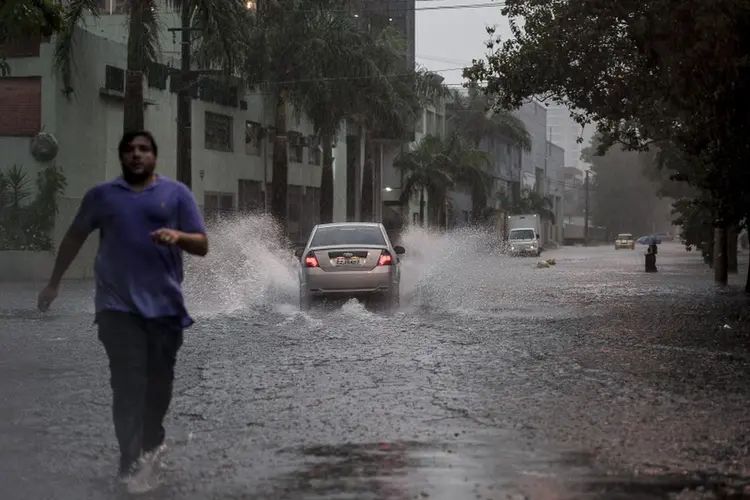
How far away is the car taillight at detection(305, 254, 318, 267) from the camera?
19.4 meters

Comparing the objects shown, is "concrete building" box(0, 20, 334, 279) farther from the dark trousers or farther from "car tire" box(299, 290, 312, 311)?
the dark trousers

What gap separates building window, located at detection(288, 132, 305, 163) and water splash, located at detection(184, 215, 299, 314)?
233 inches

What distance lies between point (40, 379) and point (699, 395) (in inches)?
239

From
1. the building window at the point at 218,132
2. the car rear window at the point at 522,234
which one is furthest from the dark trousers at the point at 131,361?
the car rear window at the point at 522,234

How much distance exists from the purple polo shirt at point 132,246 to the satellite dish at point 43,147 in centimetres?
2822

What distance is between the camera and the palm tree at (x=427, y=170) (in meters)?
69.6

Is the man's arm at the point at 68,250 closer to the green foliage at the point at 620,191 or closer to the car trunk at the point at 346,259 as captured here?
the car trunk at the point at 346,259

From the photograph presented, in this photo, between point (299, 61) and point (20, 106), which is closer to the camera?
point (20, 106)

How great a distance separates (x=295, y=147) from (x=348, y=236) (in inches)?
1342

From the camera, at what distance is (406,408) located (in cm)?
939

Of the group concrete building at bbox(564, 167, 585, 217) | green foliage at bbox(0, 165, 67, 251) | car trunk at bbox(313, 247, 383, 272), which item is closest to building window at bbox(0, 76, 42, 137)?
green foliage at bbox(0, 165, 67, 251)

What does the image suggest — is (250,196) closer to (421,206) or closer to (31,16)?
(421,206)

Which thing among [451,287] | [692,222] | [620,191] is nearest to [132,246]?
[451,287]

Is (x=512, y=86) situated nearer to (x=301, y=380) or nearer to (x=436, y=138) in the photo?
(x=301, y=380)
